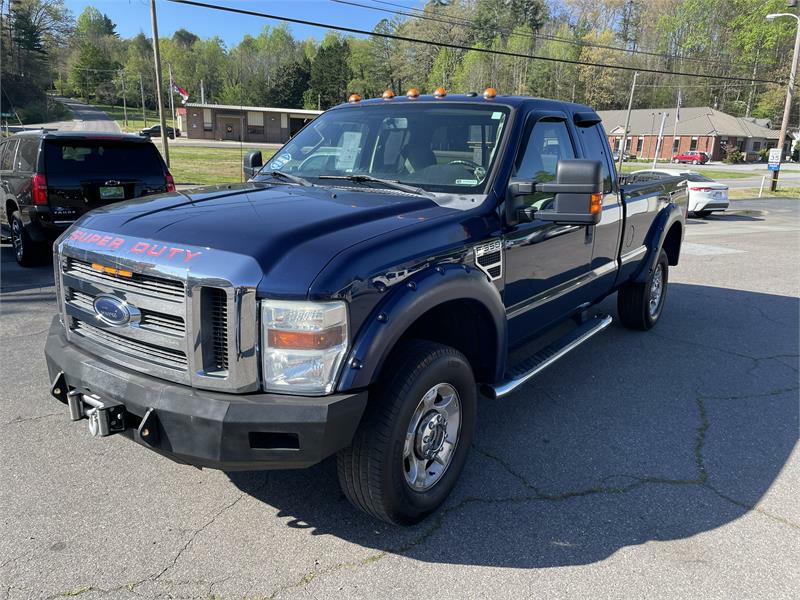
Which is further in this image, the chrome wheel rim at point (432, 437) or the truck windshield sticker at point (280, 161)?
the truck windshield sticker at point (280, 161)

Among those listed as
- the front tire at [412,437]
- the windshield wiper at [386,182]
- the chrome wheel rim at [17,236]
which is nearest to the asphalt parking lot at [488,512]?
the front tire at [412,437]

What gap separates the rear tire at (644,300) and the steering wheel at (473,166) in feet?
9.72

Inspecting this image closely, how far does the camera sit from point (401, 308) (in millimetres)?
2463

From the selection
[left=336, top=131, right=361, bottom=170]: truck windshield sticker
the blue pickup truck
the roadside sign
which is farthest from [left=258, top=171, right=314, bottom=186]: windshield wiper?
the roadside sign

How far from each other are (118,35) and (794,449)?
562 feet

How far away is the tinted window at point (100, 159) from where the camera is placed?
297 inches

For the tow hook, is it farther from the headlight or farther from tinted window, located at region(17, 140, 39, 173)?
tinted window, located at region(17, 140, 39, 173)

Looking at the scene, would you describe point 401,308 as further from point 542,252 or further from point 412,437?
point 542,252

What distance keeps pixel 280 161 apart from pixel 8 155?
6.61 metres

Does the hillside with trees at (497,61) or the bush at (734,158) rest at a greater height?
the hillside with trees at (497,61)

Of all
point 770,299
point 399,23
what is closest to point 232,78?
point 399,23

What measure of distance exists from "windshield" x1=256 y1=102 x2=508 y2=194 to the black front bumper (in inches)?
62.0

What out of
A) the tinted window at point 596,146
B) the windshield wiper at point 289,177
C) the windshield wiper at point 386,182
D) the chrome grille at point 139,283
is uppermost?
the tinted window at point 596,146

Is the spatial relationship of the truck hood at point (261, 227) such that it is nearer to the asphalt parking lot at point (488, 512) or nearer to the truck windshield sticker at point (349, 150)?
the truck windshield sticker at point (349, 150)
